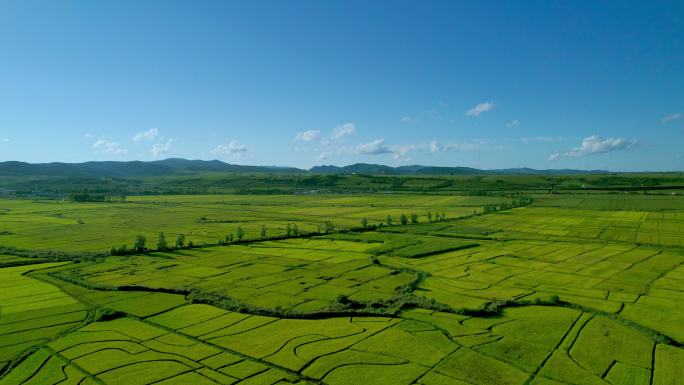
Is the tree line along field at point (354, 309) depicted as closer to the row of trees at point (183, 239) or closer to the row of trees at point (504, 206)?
the row of trees at point (183, 239)

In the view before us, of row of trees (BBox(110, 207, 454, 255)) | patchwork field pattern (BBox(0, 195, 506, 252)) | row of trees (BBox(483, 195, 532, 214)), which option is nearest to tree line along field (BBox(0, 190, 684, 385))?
row of trees (BBox(110, 207, 454, 255))

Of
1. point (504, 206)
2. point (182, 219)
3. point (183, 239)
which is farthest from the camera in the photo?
point (504, 206)

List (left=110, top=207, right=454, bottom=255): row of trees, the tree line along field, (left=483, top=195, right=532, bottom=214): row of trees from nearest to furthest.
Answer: the tree line along field < (left=110, top=207, right=454, bottom=255): row of trees < (left=483, top=195, right=532, bottom=214): row of trees

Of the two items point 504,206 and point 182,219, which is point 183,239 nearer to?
point 182,219

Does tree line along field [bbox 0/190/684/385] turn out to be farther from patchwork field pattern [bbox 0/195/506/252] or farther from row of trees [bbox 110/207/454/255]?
patchwork field pattern [bbox 0/195/506/252]

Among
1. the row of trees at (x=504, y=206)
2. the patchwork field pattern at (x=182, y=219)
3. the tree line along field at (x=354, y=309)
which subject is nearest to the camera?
the tree line along field at (x=354, y=309)

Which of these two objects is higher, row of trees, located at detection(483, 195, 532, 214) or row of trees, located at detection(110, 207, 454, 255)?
row of trees, located at detection(483, 195, 532, 214)

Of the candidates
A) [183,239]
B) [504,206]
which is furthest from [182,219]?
[504,206]

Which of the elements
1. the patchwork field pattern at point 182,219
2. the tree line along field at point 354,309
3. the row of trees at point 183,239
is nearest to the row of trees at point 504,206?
the patchwork field pattern at point 182,219
